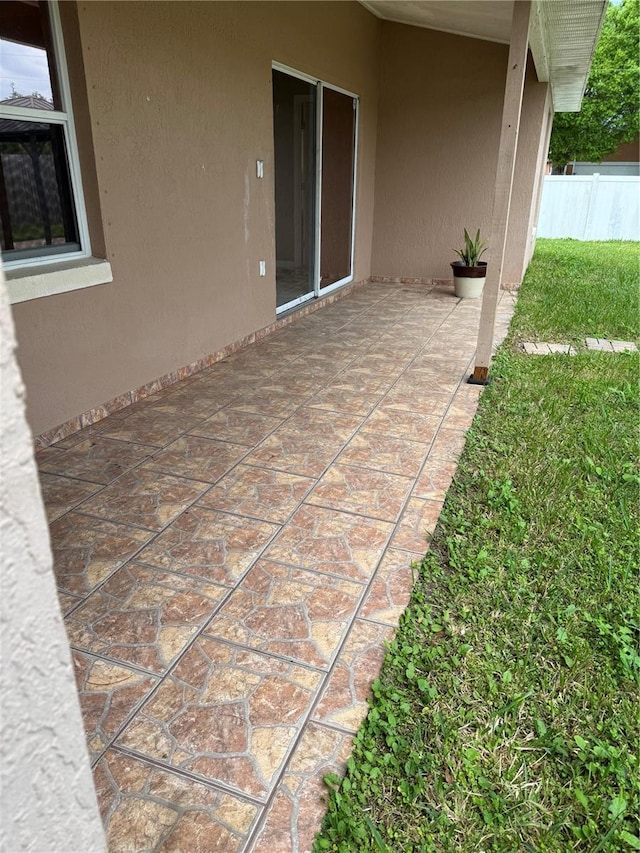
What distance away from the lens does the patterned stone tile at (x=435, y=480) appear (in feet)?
9.25

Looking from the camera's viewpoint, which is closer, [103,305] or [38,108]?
[38,108]

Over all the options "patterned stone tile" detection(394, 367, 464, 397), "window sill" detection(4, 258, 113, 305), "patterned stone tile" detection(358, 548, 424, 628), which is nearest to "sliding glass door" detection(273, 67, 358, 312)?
"patterned stone tile" detection(394, 367, 464, 397)

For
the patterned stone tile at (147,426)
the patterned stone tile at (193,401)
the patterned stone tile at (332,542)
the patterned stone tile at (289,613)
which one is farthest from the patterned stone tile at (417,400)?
the patterned stone tile at (289,613)

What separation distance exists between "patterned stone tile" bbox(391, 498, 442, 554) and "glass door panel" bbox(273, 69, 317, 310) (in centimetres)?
394

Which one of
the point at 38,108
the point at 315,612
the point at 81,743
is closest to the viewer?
the point at 81,743

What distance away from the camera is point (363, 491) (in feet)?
9.33

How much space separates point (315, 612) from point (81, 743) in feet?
4.62

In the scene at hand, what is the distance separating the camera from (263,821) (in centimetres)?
140

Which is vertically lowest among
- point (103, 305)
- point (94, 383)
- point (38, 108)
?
point (94, 383)

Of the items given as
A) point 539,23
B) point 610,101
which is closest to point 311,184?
point 539,23

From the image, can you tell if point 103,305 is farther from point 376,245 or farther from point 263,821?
point 376,245

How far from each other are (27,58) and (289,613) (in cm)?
285

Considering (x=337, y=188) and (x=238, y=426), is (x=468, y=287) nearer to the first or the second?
(x=337, y=188)

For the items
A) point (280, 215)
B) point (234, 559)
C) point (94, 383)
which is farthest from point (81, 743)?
point (280, 215)
